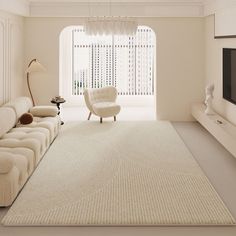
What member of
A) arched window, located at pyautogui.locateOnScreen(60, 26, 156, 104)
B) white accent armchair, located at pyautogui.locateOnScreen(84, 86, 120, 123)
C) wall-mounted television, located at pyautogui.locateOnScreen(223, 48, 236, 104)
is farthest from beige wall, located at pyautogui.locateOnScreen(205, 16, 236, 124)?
arched window, located at pyautogui.locateOnScreen(60, 26, 156, 104)

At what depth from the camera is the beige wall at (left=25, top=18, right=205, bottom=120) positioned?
836 cm

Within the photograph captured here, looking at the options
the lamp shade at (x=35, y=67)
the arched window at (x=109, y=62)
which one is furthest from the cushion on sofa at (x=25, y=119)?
the arched window at (x=109, y=62)

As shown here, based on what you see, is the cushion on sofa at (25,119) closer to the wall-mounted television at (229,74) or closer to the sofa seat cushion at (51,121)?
the sofa seat cushion at (51,121)

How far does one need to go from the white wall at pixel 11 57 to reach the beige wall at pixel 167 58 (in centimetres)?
30

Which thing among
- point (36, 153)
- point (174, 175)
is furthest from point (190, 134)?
point (36, 153)

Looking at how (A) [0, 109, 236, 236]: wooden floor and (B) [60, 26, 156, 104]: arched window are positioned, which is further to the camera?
(B) [60, 26, 156, 104]: arched window

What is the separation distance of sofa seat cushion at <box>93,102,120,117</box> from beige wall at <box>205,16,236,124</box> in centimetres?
202

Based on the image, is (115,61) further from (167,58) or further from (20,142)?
(20,142)

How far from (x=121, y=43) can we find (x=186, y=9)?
129 inches

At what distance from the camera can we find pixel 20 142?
4.93 metres

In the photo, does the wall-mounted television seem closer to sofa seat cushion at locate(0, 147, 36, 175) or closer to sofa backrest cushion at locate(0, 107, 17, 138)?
sofa seat cushion at locate(0, 147, 36, 175)

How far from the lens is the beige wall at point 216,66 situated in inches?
258

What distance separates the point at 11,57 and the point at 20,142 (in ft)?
10.1

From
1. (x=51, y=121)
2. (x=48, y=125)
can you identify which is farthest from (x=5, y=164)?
(x=51, y=121)
